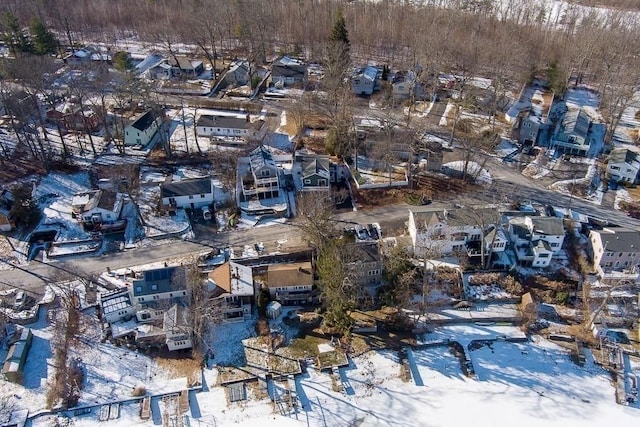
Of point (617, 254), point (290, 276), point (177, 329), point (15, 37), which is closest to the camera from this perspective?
point (177, 329)

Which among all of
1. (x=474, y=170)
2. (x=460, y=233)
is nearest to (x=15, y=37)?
(x=474, y=170)

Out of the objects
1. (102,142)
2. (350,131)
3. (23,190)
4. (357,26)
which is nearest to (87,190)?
(23,190)

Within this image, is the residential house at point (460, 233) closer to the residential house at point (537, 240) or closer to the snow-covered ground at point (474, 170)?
the residential house at point (537, 240)

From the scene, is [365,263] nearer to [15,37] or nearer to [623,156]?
[623,156]

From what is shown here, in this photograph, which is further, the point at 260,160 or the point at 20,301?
the point at 260,160

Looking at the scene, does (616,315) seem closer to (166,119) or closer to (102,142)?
(166,119)

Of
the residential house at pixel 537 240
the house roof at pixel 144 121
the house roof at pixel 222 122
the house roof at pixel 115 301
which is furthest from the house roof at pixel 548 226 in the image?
the house roof at pixel 144 121
